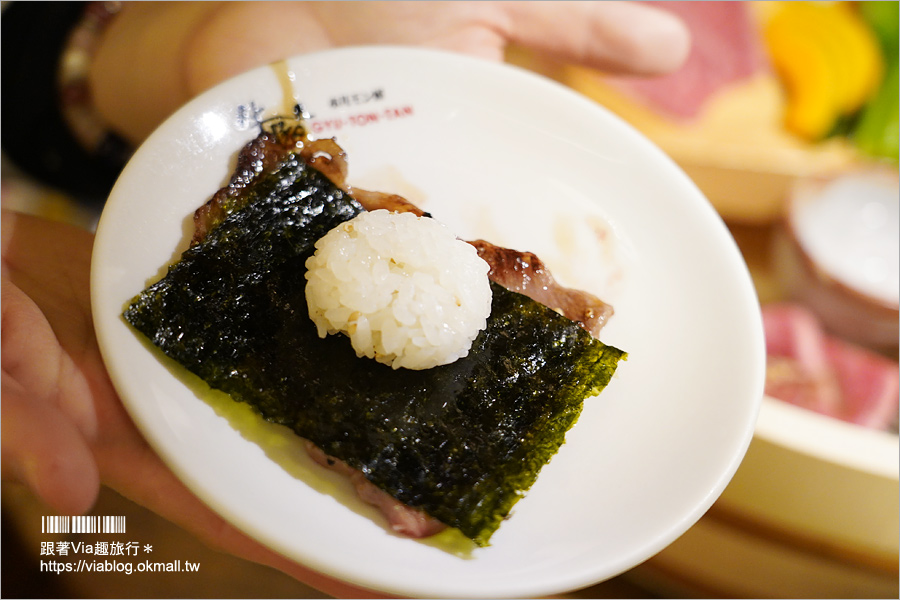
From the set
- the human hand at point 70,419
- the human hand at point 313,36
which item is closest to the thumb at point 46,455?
the human hand at point 70,419

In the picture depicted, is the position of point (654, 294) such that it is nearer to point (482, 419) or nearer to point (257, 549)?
point (482, 419)

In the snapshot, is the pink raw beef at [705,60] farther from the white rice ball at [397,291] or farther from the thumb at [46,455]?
the thumb at [46,455]

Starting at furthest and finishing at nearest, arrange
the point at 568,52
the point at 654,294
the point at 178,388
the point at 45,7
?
the point at 568,52, the point at 45,7, the point at 654,294, the point at 178,388

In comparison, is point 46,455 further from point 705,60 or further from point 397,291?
point 705,60

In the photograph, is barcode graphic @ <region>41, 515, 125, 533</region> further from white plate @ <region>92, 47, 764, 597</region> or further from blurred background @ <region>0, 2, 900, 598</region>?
white plate @ <region>92, 47, 764, 597</region>

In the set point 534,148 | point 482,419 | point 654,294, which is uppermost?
point 534,148

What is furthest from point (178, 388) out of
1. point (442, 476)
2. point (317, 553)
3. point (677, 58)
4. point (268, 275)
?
point (677, 58)

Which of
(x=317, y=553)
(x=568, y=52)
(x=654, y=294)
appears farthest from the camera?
(x=568, y=52)

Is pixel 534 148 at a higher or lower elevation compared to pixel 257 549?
higher
